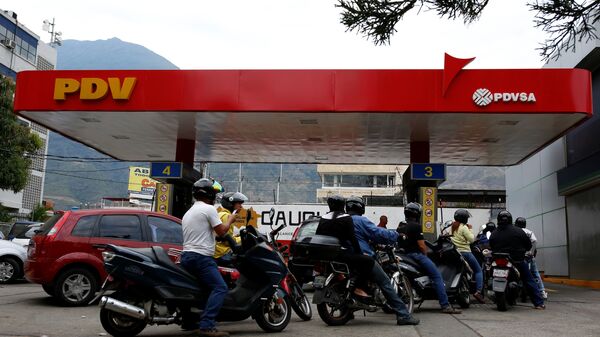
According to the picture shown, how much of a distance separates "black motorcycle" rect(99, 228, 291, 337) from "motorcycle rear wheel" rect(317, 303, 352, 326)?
0.61 m

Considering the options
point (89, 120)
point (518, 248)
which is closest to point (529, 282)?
point (518, 248)

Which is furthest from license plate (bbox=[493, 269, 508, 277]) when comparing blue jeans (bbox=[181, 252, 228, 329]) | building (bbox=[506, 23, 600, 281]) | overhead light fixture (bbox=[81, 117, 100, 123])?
overhead light fixture (bbox=[81, 117, 100, 123])

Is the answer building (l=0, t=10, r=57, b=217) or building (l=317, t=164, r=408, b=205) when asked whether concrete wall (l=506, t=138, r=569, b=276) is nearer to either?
building (l=317, t=164, r=408, b=205)

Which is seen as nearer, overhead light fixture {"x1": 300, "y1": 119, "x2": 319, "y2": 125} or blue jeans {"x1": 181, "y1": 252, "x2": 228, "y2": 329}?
blue jeans {"x1": 181, "y1": 252, "x2": 228, "y2": 329}

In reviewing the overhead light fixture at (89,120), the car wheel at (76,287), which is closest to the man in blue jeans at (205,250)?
the car wheel at (76,287)

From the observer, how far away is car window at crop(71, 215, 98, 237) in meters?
8.89

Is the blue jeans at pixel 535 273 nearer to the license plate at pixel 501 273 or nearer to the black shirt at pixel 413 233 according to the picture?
the license plate at pixel 501 273

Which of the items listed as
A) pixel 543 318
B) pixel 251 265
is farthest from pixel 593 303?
pixel 251 265

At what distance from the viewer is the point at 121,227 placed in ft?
29.8

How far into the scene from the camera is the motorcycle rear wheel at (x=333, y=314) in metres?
7.12

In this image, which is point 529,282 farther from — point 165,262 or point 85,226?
point 85,226

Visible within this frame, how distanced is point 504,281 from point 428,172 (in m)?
6.57

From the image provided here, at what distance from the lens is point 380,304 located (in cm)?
742

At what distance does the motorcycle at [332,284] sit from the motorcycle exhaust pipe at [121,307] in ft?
7.15
